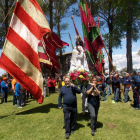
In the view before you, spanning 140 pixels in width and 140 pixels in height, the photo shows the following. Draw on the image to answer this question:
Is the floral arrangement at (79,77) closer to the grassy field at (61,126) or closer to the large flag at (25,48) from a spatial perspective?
the large flag at (25,48)

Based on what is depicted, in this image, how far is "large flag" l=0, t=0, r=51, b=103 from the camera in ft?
18.3

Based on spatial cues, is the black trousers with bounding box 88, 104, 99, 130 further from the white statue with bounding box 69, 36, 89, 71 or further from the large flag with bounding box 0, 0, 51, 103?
the white statue with bounding box 69, 36, 89, 71

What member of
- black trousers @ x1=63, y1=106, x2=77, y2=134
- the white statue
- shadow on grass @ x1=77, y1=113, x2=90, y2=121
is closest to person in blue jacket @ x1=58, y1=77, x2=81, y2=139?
black trousers @ x1=63, y1=106, x2=77, y2=134

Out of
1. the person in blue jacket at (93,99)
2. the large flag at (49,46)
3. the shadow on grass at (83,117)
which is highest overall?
the large flag at (49,46)

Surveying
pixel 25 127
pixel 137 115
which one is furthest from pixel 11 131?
pixel 137 115

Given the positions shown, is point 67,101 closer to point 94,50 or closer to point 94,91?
point 94,91

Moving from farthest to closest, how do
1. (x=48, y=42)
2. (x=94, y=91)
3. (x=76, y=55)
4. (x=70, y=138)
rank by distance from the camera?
1. (x=48, y=42)
2. (x=76, y=55)
3. (x=94, y=91)
4. (x=70, y=138)

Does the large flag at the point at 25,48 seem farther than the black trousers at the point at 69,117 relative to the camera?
Yes

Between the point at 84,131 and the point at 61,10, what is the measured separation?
74.4ft

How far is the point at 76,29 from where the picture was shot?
8070 mm

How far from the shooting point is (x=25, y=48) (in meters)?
5.70

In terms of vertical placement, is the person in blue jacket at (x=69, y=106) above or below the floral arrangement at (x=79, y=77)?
below

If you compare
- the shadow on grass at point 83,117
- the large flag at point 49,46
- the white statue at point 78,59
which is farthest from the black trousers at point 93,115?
the large flag at point 49,46

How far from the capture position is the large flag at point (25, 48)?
18.3 ft
